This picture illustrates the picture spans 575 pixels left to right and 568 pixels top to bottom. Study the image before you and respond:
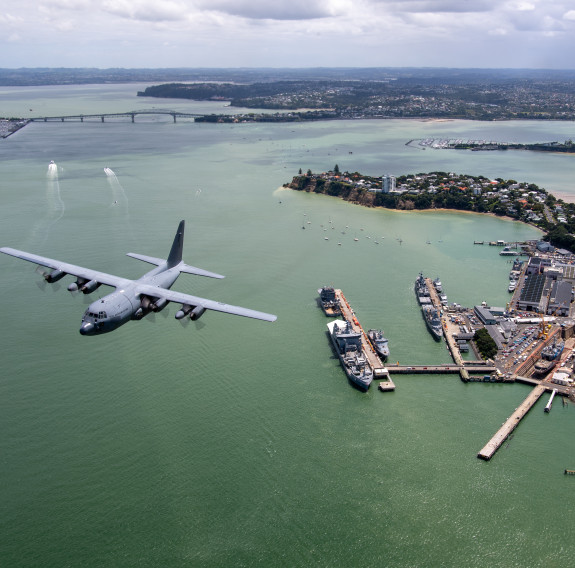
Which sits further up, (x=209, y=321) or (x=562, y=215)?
(x=562, y=215)

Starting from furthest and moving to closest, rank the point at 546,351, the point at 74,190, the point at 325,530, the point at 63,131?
the point at 63,131
the point at 74,190
the point at 546,351
the point at 325,530

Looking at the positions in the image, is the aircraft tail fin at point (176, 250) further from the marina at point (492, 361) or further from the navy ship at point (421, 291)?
the navy ship at point (421, 291)

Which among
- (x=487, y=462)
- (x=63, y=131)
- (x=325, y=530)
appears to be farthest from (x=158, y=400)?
(x=63, y=131)

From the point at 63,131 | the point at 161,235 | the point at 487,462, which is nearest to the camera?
the point at 487,462

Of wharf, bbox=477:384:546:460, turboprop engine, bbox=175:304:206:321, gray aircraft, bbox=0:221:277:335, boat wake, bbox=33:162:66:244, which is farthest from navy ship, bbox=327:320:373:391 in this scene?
boat wake, bbox=33:162:66:244

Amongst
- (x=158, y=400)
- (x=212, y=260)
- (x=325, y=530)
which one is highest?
(x=212, y=260)

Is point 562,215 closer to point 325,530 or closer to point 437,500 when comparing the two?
point 437,500

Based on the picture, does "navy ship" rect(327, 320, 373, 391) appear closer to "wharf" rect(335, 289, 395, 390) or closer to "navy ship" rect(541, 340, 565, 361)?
"wharf" rect(335, 289, 395, 390)

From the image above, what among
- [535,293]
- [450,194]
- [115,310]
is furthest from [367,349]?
[450,194]
